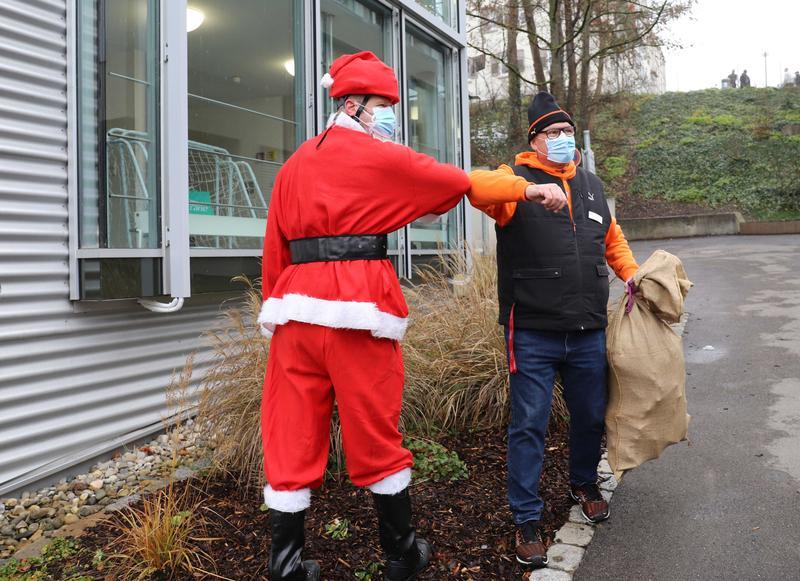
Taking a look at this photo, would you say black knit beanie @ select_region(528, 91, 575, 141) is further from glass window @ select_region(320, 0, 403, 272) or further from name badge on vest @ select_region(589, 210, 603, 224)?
glass window @ select_region(320, 0, 403, 272)

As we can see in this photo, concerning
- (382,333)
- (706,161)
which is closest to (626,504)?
(382,333)

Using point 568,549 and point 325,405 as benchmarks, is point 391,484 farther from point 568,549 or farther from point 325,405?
point 568,549

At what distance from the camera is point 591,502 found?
3.39 meters

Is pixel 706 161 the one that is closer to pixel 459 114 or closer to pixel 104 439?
pixel 459 114

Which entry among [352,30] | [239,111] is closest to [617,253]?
[239,111]

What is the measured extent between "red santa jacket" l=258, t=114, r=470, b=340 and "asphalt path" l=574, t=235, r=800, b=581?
1.53 m

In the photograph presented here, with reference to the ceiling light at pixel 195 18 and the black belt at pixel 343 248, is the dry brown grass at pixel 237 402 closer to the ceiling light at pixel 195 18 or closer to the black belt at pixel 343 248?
the black belt at pixel 343 248

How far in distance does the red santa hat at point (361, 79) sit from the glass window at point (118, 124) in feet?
7.93

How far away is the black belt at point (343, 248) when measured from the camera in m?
2.49

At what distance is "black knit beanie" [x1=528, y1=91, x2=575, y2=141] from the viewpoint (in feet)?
10.3

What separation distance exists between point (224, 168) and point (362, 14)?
2548 millimetres

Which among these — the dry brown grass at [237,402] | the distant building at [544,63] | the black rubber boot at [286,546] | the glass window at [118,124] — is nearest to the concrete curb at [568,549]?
the black rubber boot at [286,546]

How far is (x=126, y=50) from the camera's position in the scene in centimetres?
464

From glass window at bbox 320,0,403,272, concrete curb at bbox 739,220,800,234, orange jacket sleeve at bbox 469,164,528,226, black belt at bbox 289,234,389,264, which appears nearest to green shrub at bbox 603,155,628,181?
concrete curb at bbox 739,220,800,234
